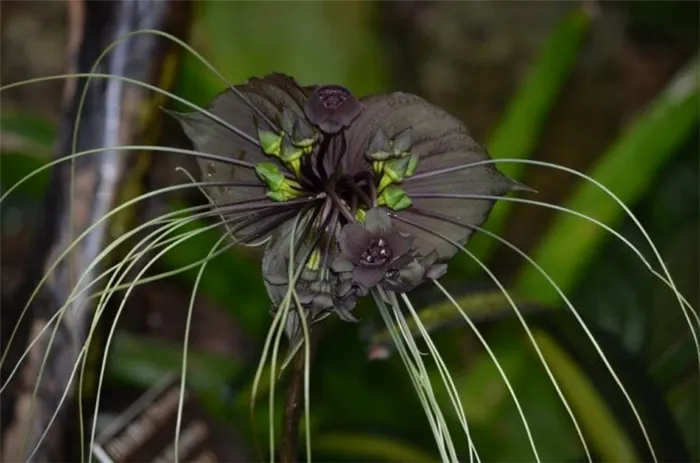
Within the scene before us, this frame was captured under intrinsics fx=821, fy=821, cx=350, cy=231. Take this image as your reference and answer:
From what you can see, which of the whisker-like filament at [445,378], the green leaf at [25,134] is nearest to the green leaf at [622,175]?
the whisker-like filament at [445,378]

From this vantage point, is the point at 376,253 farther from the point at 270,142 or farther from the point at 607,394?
the point at 607,394

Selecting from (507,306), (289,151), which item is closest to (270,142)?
(289,151)

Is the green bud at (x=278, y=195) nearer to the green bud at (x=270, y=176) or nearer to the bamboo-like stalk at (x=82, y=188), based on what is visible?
the green bud at (x=270, y=176)

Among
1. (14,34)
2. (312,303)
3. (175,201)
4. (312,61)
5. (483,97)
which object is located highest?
(14,34)

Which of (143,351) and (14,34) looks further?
(14,34)

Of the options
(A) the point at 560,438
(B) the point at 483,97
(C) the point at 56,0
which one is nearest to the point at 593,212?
(A) the point at 560,438

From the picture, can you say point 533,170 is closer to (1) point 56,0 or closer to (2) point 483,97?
(2) point 483,97

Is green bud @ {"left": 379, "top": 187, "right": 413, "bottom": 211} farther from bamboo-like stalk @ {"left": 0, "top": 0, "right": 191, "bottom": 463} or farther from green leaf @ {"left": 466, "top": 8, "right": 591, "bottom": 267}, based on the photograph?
green leaf @ {"left": 466, "top": 8, "right": 591, "bottom": 267}

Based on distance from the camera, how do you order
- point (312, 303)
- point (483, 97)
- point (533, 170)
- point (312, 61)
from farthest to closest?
point (483, 97) → point (533, 170) → point (312, 61) → point (312, 303)
